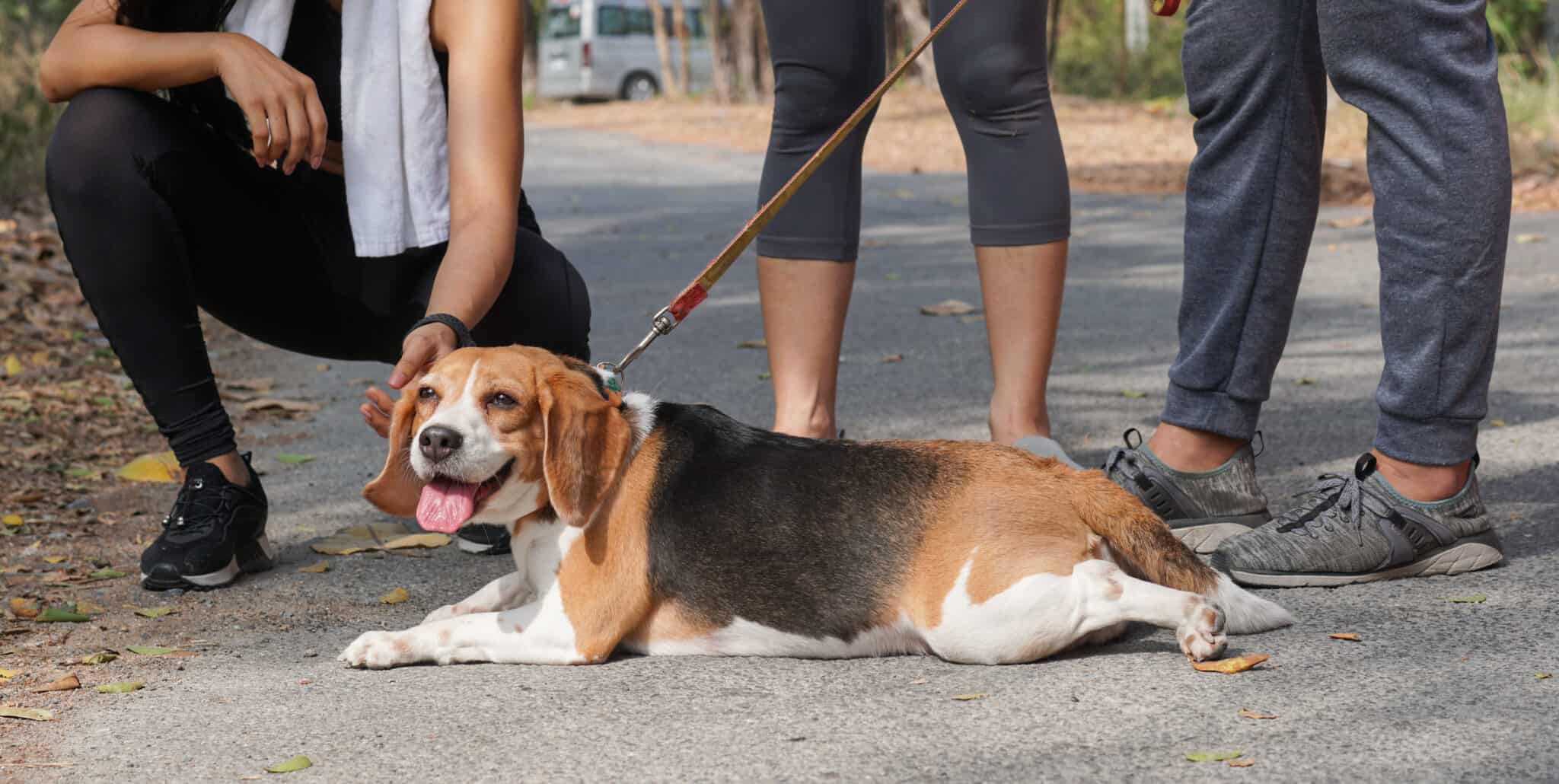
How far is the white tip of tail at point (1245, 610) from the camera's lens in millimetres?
2648

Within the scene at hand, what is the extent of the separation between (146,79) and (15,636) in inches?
46.3

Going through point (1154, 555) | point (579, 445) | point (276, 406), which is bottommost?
point (276, 406)

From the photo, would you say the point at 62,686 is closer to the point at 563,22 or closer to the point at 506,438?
the point at 506,438

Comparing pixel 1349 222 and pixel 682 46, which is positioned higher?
pixel 1349 222

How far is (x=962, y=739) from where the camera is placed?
7.38ft

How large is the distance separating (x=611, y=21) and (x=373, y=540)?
33058 millimetres

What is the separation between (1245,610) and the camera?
266 centimetres

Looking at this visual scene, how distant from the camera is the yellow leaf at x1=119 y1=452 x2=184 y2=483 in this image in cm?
437

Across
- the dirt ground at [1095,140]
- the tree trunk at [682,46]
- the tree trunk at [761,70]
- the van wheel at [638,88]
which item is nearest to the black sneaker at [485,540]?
the dirt ground at [1095,140]

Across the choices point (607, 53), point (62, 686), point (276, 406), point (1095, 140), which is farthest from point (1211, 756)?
point (607, 53)

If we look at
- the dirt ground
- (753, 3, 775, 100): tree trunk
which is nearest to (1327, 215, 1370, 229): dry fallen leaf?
the dirt ground

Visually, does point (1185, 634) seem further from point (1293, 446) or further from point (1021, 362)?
point (1293, 446)

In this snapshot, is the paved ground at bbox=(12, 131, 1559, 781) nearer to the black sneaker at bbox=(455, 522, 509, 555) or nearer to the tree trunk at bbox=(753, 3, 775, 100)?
the black sneaker at bbox=(455, 522, 509, 555)

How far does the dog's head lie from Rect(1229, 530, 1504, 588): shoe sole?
1241 millimetres
